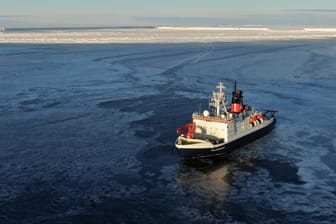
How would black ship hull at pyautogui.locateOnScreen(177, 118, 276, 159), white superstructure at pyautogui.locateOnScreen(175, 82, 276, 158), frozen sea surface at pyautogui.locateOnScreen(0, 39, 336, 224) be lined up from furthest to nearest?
white superstructure at pyautogui.locateOnScreen(175, 82, 276, 158), black ship hull at pyautogui.locateOnScreen(177, 118, 276, 159), frozen sea surface at pyautogui.locateOnScreen(0, 39, 336, 224)

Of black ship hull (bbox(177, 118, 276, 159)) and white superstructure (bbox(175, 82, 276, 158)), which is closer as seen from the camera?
black ship hull (bbox(177, 118, 276, 159))

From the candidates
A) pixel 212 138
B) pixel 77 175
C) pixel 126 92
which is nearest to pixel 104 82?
pixel 126 92

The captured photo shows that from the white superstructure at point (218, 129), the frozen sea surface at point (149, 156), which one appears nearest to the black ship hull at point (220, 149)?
the white superstructure at point (218, 129)

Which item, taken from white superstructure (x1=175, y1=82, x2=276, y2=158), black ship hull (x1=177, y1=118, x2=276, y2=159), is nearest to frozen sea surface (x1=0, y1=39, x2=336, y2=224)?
black ship hull (x1=177, y1=118, x2=276, y2=159)

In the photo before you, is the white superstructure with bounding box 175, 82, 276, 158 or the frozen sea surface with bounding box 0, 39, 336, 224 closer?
the frozen sea surface with bounding box 0, 39, 336, 224

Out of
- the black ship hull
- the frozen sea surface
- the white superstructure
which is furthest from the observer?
Result: the white superstructure

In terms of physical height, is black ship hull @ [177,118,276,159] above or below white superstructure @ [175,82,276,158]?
below

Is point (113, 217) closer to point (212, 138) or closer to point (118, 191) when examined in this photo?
point (118, 191)

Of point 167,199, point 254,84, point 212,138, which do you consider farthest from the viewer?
point 254,84

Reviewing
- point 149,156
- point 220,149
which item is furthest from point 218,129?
point 149,156

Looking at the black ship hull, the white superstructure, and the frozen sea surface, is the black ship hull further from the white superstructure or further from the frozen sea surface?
the frozen sea surface
